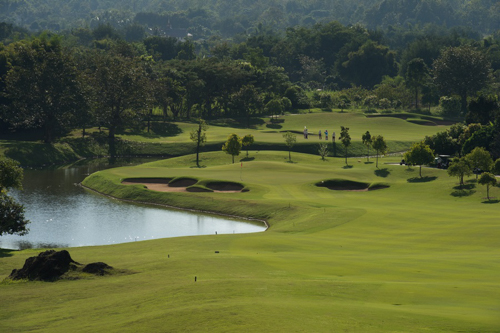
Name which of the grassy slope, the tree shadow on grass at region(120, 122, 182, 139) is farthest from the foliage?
the tree shadow on grass at region(120, 122, 182, 139)

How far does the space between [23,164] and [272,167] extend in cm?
4874

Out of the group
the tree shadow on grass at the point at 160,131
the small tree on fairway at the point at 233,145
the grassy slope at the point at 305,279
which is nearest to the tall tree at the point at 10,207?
the grassy slope at the point at 305,279

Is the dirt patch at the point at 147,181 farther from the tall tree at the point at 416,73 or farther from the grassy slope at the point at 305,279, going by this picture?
the tall tree at the point at 416,73

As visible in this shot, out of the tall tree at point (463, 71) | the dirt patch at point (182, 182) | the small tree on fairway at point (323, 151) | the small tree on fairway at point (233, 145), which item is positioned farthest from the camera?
the tall tree at point (463, 71)

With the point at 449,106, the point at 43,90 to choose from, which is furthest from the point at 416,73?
the point at 43,90

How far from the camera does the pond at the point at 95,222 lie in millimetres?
71188

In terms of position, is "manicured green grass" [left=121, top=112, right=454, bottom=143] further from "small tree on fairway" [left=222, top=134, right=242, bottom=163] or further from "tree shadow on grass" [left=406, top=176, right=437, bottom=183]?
"tree shadow on grass" [left=406, top=176, right=437, bottom=183]

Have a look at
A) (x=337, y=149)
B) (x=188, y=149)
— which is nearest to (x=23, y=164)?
(x=188, y=149)

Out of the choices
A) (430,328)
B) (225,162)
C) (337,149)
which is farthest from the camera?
(337,149)

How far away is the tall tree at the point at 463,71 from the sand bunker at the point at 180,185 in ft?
387

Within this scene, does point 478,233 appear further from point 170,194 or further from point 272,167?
point 272,167

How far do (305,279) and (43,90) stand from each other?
375ft

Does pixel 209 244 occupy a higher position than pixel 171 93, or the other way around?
pixel 171 93

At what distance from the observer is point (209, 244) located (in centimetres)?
5859
